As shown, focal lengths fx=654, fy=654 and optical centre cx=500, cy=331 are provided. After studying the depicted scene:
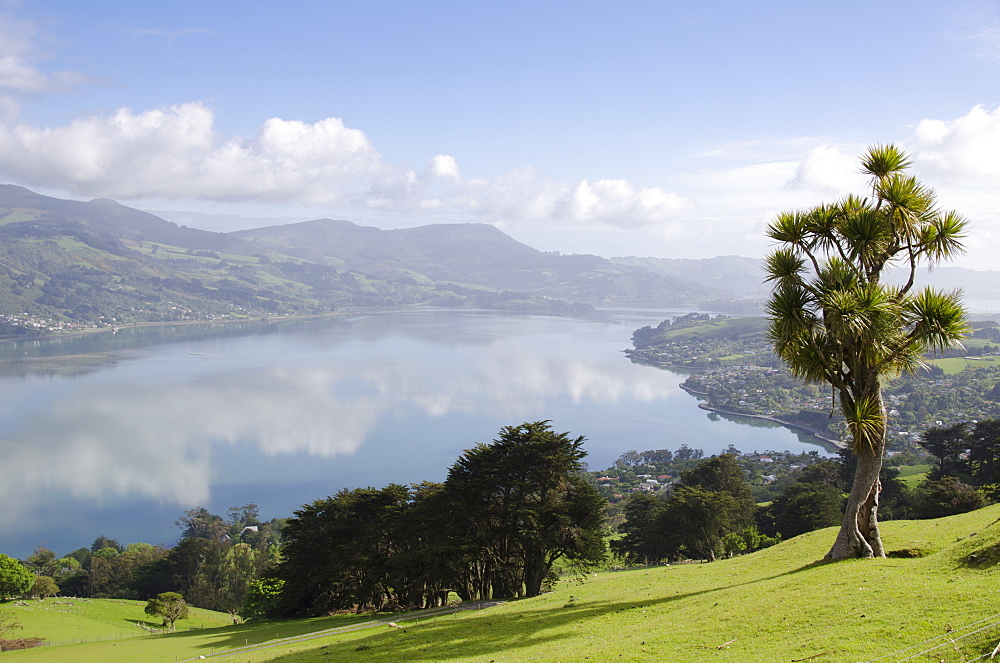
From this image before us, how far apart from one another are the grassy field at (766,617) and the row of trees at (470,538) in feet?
15.2

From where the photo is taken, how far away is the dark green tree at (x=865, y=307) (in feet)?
31.0

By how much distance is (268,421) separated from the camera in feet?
233

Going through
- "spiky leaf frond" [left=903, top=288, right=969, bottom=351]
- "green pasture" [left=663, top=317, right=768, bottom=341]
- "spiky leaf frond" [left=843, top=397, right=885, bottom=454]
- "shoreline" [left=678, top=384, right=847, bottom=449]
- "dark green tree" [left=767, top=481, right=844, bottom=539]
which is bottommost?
"shoreline" [left=678, top=384, right=847, bottom=449]

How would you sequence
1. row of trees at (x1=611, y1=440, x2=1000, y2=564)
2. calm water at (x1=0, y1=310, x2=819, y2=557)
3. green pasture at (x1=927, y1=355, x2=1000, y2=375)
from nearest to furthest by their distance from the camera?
row of trees at (x1=611, y1=440, x2=1000, y2=564), calm water at (x1=0, y1=310, x2=819, y2=557), green pasture at (x1=927, y1=355, x2=1000, y2=375)

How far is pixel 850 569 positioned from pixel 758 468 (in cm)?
5264

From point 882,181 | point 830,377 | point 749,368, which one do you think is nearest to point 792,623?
point 830,377

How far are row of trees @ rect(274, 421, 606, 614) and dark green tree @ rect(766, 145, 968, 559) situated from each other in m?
10.3

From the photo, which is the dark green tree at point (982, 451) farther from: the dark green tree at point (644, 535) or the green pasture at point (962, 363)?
the green pasture at point (962, 363)

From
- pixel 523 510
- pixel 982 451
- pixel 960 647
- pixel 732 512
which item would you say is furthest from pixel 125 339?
pixel 960 647

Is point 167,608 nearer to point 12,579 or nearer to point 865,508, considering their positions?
point 12,579

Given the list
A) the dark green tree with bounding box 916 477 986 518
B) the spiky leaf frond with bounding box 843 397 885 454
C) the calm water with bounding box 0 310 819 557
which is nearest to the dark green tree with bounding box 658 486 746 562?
the dark green tree with bounding box 916 477 986 518

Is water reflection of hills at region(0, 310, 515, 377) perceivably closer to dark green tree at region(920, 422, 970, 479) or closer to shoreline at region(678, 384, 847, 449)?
shoreline at region(678, 384, 847, 449)

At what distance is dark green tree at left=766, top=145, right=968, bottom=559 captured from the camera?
9453mm

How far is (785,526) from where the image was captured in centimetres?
2927
